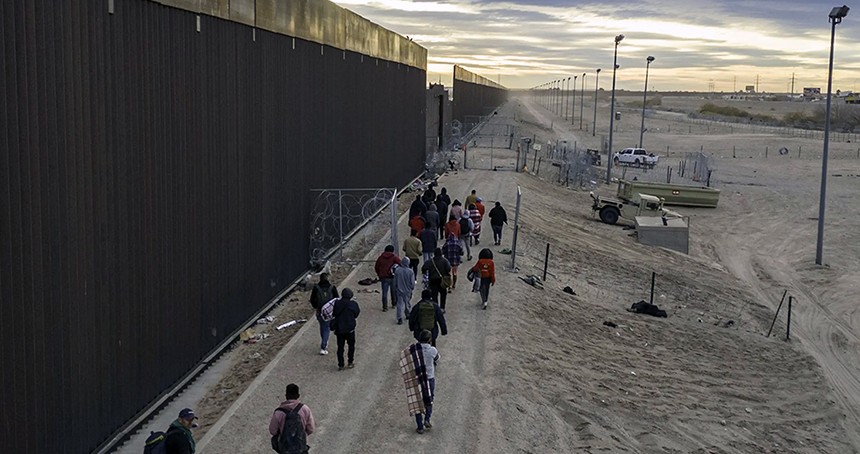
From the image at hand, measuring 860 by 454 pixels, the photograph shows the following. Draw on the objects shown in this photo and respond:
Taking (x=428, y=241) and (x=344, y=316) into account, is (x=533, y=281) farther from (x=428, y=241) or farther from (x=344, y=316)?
(x=344, y=316)

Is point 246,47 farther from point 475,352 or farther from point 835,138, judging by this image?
point 835,138

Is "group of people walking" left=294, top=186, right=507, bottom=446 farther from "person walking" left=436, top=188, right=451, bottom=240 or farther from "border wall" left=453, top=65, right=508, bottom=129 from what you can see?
"border wall" left=453, top=65, right=508, bottom=129

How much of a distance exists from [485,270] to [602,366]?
283 cm

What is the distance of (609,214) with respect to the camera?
35562 mm

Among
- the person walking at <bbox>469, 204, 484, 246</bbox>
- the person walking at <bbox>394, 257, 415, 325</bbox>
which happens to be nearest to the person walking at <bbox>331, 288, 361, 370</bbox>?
the person walking at <bbox>394, 257, 415, 325</bbox>

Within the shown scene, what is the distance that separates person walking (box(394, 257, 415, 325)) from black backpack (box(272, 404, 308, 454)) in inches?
259

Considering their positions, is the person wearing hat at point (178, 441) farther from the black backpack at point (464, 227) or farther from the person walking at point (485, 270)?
the black backpack at point (464, 227)

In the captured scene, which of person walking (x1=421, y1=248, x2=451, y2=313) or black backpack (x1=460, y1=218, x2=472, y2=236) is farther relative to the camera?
black backpack (x1=460, y1=218, x2=472, y2=236)

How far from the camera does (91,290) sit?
10406mm

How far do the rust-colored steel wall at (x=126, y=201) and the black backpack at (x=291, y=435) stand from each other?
2.71 meters

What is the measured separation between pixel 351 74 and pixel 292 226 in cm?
737

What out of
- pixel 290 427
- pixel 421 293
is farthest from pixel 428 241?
pixel 290 427

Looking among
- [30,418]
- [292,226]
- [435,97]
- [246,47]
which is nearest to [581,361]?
[292,226]

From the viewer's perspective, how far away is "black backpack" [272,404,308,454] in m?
8.77
